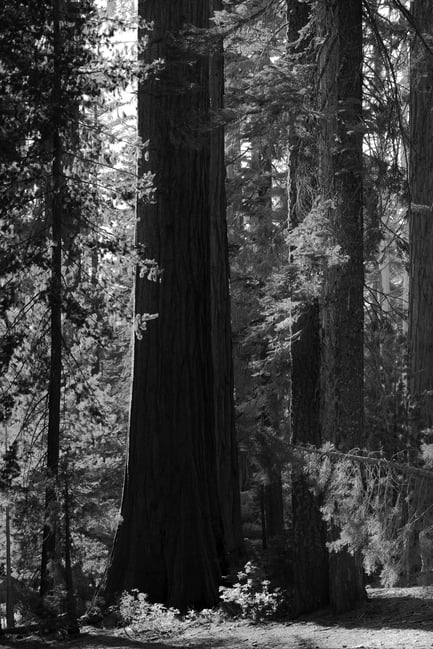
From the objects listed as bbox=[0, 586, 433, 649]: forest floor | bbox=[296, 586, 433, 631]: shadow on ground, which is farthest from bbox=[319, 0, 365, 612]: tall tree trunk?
bbox=[0, 586, 433, 649]: forest floor

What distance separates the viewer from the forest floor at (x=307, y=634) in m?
8.23

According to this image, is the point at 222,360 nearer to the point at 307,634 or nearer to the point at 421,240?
the point at 421,240

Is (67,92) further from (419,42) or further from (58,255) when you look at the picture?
(419,42)

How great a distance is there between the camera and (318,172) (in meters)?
9.77

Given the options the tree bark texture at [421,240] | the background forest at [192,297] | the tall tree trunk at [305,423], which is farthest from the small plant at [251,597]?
the tree bark texture at [421,240]

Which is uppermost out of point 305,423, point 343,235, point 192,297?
point 343,235

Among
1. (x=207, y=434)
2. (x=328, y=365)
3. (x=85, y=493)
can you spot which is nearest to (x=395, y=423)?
(x=328, y=365)

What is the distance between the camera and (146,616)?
9.72 meters

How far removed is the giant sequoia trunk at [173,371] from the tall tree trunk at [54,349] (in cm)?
179

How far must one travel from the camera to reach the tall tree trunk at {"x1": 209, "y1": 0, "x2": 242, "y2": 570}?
12.0 m

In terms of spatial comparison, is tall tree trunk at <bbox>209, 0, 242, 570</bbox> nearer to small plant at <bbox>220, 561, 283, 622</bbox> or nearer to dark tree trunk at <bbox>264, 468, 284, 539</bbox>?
small plant at <bbox>220, 561, 283, 622</bbox>

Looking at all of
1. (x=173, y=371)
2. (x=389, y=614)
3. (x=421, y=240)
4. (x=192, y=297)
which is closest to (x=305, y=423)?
(x=173, y=371)

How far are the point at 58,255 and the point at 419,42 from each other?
15.7 ft

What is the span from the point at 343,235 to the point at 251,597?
168 inches
